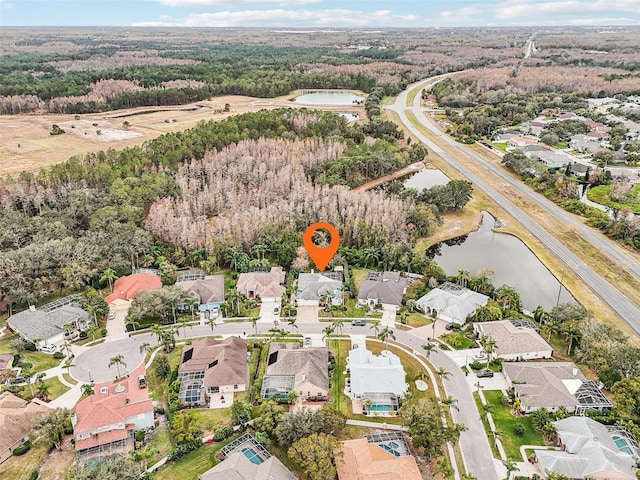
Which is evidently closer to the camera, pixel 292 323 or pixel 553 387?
pixel 553 387

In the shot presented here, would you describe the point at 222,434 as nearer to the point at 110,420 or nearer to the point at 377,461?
the point at 110,420

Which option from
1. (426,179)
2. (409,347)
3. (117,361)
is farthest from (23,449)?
(426,179)

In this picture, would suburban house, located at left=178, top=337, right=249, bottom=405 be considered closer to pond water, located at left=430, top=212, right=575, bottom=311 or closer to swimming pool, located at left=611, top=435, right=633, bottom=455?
swimming pool, located at left=611, top=435, right=633, bottom=455

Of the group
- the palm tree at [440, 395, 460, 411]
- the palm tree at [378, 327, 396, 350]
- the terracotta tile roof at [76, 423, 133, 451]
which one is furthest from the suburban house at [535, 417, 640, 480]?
the terracotta tile roof at [76, 423, 133, 451]

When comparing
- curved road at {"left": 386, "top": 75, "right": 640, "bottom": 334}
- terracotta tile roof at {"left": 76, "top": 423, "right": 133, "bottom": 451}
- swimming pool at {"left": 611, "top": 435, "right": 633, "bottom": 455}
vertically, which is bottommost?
curved road at {"left": 386, "top": 75, "right": 640, "bottom": 334}

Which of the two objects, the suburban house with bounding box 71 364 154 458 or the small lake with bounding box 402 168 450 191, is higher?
the suburban house with bounding box 71 364 154 458

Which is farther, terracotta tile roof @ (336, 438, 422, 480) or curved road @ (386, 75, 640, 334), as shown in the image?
curved road @ (386, 75, 640, 334)

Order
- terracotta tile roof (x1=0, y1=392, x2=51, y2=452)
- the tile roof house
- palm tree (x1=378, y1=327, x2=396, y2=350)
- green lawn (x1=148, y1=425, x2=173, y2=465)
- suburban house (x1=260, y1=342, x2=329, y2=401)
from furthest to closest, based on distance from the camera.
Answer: the tile roof house < palm tree (x1=378, y1=327, x2=396, y2=350) < suburban house (x1=260, y1=342, x2=329, y2=401) < terracotta tile roof (x1=0, y1=392, x2=51, y2=452) < green lawn (x1=148, y1=425, x2=173, y2=465)

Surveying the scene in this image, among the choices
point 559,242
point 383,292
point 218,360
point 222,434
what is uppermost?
point 218,360
